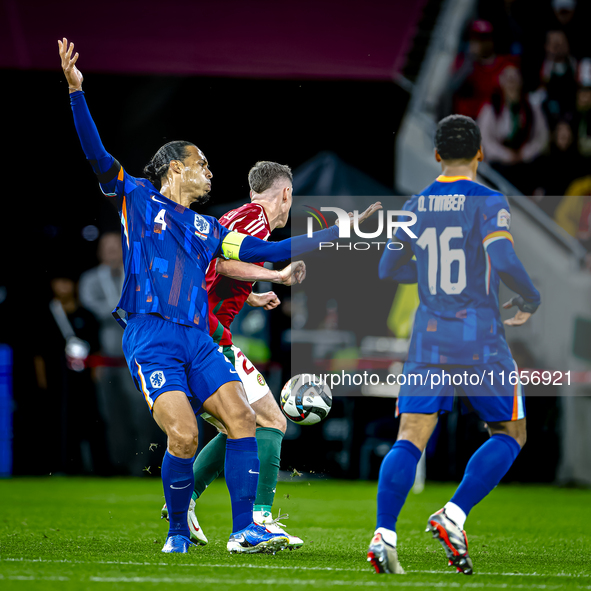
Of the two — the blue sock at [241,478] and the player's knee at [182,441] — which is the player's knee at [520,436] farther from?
the player's knee at [182,441]

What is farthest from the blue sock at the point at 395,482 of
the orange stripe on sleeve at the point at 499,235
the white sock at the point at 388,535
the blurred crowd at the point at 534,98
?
the blurred crowd at the point at 534,98

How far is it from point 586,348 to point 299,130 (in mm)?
3523

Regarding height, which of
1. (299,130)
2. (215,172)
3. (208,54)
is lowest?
(215,172)

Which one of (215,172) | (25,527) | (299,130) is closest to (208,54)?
(299,130)

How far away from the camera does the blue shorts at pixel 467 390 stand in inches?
146

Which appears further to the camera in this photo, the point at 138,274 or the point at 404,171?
the point at 404,171

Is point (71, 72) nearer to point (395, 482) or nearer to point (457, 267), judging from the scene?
point (457, 267)

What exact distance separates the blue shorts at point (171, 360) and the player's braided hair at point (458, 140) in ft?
4.45

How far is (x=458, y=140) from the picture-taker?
3.99m

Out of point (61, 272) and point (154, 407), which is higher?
point (61, 272)

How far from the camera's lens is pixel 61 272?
9148 millimetres

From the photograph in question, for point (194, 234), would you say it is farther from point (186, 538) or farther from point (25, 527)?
point (25, 527)

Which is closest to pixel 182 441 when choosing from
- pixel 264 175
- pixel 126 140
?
pixel 264 175

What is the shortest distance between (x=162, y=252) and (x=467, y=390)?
1470 millimetres
